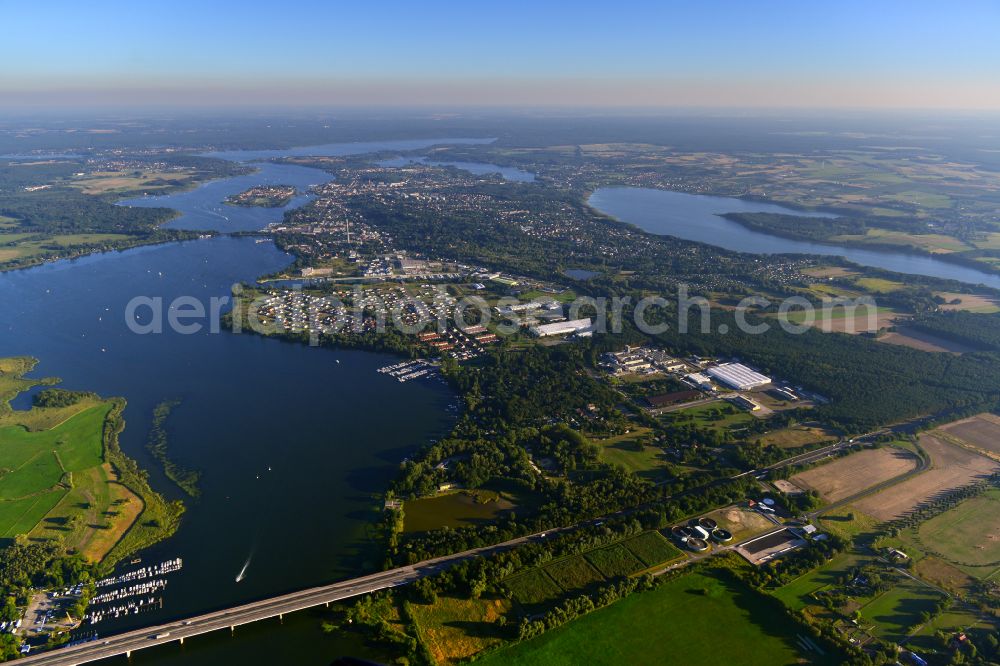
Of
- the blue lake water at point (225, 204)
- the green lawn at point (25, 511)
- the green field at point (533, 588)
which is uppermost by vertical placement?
the blue lake water at point (225, 204)

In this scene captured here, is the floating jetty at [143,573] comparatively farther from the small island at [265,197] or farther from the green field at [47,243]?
the small island at [265,197]

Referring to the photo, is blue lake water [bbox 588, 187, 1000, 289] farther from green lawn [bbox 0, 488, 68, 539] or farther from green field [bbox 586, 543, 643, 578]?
green lawn [bbox 0, 488, 68, 539]

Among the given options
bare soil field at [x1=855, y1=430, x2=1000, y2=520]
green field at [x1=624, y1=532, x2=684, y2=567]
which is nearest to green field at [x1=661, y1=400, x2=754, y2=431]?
bare soil field at [x1=855, y1=430, x2=1000, y2=520]

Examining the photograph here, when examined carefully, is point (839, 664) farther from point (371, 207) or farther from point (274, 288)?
point (371, 207)

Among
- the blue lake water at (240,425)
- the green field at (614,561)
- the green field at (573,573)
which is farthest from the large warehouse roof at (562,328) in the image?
the green field at (573,573)

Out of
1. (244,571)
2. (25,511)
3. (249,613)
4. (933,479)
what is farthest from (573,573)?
(25,511)

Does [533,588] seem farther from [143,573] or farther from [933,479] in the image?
[933,479]

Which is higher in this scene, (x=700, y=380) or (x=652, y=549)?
(x=700, y=380)

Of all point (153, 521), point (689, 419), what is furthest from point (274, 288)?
point (689, 419)
